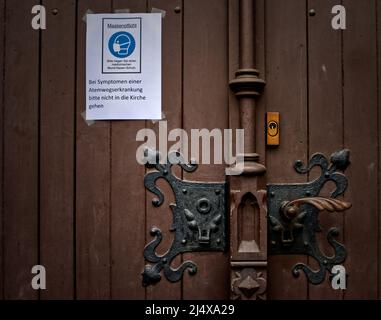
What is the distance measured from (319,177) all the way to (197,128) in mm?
385

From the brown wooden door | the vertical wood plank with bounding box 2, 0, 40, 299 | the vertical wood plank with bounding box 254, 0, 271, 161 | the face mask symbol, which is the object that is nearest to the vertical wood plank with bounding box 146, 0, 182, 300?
the brown wooden door

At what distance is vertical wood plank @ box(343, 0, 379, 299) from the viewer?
1.24 metres

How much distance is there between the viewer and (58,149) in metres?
1.26

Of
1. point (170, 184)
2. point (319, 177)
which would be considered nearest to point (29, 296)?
point (170, 184)

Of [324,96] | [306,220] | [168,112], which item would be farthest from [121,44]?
[306,220]

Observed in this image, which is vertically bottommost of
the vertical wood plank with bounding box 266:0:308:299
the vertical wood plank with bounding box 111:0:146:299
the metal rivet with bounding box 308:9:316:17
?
the vertical wood plank with bounding box 111:0:146:299

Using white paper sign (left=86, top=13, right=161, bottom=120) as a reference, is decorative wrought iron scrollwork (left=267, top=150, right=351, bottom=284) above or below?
below

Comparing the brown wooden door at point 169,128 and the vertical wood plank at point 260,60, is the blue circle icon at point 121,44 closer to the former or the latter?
the brown wooden door at point 169,128

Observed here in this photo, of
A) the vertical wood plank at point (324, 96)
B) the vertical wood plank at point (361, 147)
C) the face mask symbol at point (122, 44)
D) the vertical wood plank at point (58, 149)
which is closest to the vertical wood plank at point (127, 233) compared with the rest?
the vertical wood plank at point (58, 149)

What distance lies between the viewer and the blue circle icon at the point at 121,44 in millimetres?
1255

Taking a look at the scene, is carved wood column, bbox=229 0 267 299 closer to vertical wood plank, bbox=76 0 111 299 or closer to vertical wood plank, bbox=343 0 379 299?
vertical wood plank, bbox=343 0 379 299

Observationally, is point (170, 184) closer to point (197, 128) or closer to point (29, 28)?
point (197, 128)

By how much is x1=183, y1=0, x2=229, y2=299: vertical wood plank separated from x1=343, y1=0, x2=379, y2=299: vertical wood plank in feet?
1.18

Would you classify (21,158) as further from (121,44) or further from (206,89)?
(206,89)
